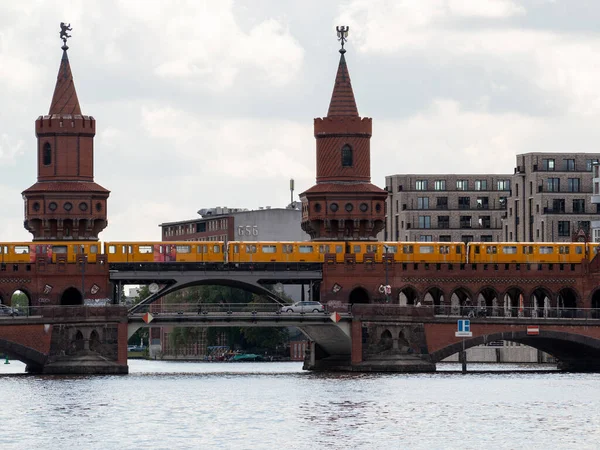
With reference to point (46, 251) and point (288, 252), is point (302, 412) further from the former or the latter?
point (46, 251)

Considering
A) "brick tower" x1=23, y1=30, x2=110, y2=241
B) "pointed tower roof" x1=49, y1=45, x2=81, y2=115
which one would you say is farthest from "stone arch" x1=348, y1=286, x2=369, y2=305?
"pointed tower roof" x1=49, y1=45, x2=81, y2=115

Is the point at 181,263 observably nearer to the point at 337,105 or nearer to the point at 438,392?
the point at 337,105

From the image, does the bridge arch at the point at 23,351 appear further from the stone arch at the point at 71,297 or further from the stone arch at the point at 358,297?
the stone arch at the point at 358,297

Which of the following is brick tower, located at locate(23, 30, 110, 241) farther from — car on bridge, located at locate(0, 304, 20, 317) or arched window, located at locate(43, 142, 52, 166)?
car on bridge, located at locate(0, 304, 20, 317)

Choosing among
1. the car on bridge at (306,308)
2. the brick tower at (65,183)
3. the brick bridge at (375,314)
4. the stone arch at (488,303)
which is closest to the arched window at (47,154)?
the brick tower at (65,183)

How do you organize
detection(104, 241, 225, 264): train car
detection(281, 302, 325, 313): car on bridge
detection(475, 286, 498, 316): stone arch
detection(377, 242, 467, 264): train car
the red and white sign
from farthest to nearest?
detection(377, 242, 467, 264): train car < detection(104, 241, 225, 264): train car < detection(475, 286, 498, 316): stone arch < detection(281, 302, 325, 313): car on bridge < the red and white sign

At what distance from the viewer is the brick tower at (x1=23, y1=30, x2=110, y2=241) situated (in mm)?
188500

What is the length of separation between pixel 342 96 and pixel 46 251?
1246 inches

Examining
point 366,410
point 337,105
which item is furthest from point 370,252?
point 366,410

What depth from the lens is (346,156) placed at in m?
194

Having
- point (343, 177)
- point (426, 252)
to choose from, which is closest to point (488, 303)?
point (426, 252)

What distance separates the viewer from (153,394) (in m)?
144

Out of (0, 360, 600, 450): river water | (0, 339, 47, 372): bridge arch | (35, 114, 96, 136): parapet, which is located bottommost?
(0, 360, 600, 450): river water

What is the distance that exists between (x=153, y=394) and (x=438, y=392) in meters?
19.3
